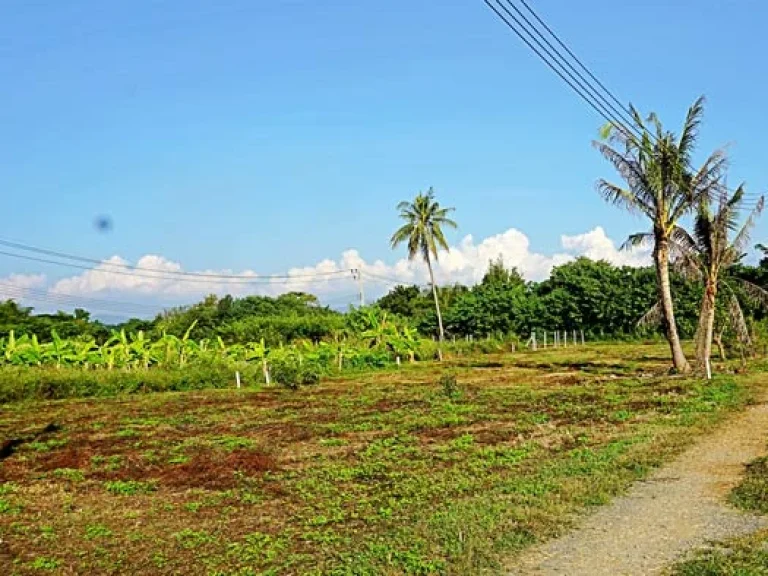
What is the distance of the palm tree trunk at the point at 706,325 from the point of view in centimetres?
2261

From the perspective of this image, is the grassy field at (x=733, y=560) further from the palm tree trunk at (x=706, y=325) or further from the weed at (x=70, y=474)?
the palm tree trunk at (x=706, y=325)

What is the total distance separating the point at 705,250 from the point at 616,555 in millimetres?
19082

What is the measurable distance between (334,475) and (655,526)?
4.90 metres

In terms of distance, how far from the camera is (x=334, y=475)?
35.5 ft

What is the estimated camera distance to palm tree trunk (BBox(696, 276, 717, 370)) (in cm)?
2261

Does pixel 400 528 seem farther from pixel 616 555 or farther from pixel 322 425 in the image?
pixel 322 425

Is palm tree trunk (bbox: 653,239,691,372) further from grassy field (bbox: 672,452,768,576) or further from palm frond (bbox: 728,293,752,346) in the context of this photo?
grassy field (bbox: 672,452,768,576)

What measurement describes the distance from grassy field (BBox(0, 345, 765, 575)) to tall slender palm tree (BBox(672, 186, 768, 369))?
1.85 meters

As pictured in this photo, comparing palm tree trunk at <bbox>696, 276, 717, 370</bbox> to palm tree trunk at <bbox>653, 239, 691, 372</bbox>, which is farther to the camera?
palm tree trunk at <bbox>653, 239, 691, 372</bbox>

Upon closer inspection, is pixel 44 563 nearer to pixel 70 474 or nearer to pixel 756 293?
pixel 70 474

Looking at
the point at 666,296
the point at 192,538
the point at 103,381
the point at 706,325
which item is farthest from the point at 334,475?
the point at 103,381

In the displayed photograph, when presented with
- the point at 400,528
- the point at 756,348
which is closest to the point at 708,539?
the point at 400,528

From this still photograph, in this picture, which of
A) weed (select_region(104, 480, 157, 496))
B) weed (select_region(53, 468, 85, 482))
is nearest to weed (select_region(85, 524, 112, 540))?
weed (select_region(104, 480, 157, 496))

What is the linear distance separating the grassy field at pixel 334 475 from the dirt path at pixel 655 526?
0.97 feet
